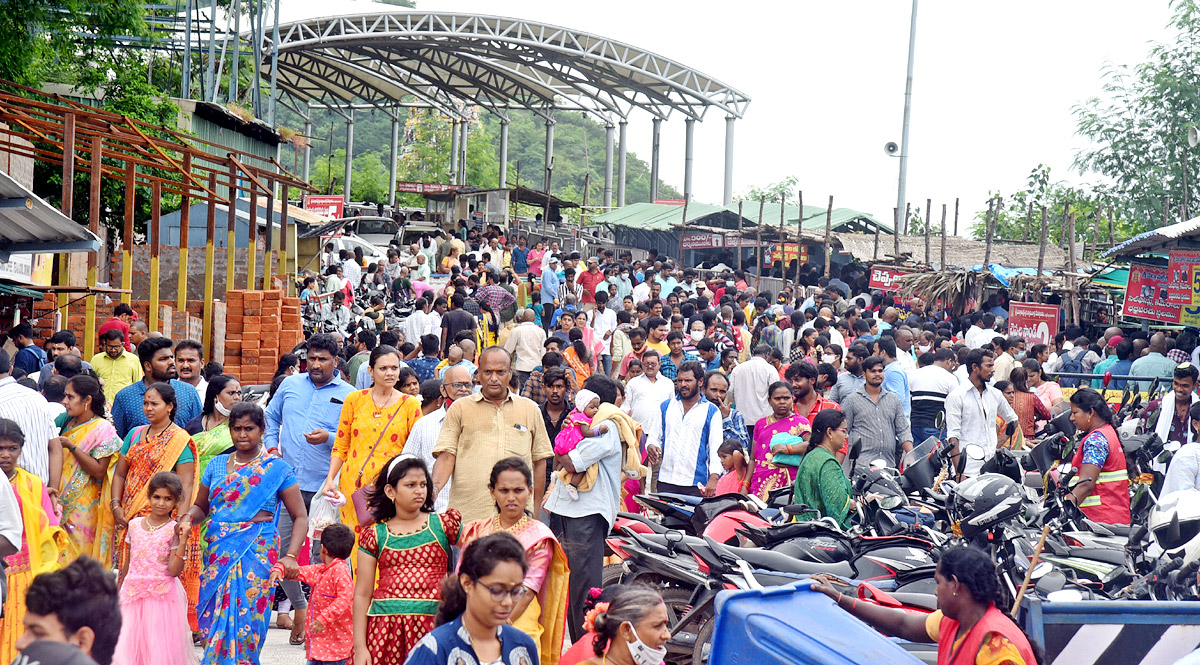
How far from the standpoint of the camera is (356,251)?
26.0 m

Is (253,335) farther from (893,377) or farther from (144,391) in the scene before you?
(893,377)

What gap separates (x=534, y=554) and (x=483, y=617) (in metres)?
1.12

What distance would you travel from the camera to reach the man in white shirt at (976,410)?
10.1 metres

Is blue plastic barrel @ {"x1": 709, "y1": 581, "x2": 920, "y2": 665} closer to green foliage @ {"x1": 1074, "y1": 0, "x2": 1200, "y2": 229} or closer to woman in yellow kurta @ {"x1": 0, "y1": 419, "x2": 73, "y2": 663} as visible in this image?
woman in yellow kurta @ {"x1": 0, "y1": 419, "x2": 73, "y2": 663}

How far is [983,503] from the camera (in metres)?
6.39

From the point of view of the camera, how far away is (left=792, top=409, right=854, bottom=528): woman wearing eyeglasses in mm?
7156

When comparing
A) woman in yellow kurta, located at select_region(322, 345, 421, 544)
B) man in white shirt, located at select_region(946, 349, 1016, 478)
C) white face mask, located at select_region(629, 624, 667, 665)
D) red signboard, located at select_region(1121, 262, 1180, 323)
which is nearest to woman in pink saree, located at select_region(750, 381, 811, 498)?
man in white shirt, located at select_region(946, 349, 1016, 478)

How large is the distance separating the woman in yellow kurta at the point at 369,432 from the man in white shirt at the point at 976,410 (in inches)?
194

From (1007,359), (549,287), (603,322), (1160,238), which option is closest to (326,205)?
(549,287)

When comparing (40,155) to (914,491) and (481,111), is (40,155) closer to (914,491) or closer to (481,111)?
(914,491)

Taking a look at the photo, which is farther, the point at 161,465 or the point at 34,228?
the point at 34,228

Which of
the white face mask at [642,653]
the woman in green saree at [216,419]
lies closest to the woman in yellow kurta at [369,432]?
the woman in green saree at [216,419]

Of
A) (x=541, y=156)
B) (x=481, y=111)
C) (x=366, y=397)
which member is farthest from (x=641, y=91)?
(x=481, y=111)

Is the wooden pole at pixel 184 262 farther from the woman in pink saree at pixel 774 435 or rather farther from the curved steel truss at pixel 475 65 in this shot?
the curved steel truss at pixel 475 65
